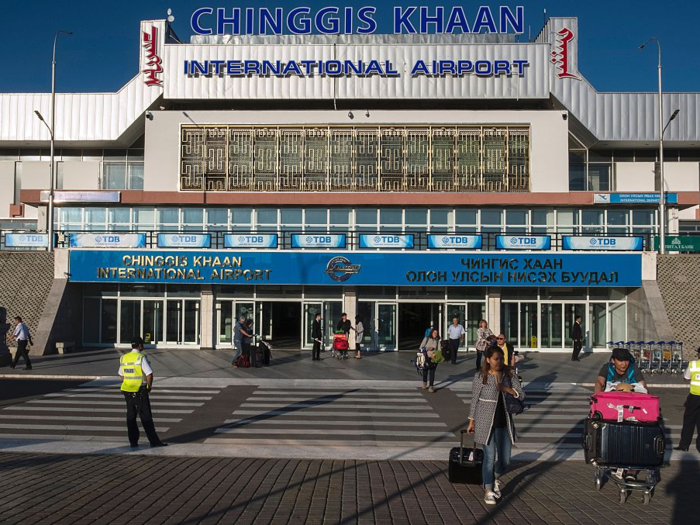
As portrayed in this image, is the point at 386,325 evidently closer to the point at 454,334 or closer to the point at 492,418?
the point at 454,334

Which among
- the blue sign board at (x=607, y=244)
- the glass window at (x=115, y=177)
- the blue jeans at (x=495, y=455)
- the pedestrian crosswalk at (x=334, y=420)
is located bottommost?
the pedestrian crosswalk at (x=334, y=420)

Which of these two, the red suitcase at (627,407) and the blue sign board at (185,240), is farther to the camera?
the blue sign board at (185,240)

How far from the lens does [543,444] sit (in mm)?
11742

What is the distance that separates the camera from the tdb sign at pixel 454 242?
1144 inches

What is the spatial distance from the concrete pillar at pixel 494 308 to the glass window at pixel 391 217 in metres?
5.40

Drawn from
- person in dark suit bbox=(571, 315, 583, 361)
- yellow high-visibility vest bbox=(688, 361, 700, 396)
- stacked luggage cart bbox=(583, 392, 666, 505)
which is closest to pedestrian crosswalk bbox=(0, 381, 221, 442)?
stacked luggage cart bbox=(583, 392, 666, 505)

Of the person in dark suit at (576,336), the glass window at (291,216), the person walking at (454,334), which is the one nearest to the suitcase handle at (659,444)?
the person walking at (454,334)

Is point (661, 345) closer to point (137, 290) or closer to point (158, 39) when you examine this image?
point (137, 290)

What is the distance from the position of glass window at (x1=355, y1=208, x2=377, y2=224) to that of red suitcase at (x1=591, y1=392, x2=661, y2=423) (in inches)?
945

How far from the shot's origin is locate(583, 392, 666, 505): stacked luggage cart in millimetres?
7785

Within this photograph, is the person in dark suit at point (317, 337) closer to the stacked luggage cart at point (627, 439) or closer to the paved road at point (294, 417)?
the paved road at point (294, 417)

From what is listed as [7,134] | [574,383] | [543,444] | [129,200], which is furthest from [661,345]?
[7,134]

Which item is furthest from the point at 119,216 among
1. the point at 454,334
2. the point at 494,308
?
the point at 494,308

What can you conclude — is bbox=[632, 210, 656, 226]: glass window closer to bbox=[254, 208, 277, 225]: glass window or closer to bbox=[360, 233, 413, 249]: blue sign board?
bbox=[360, 233, 413, 249]: blue sign board
